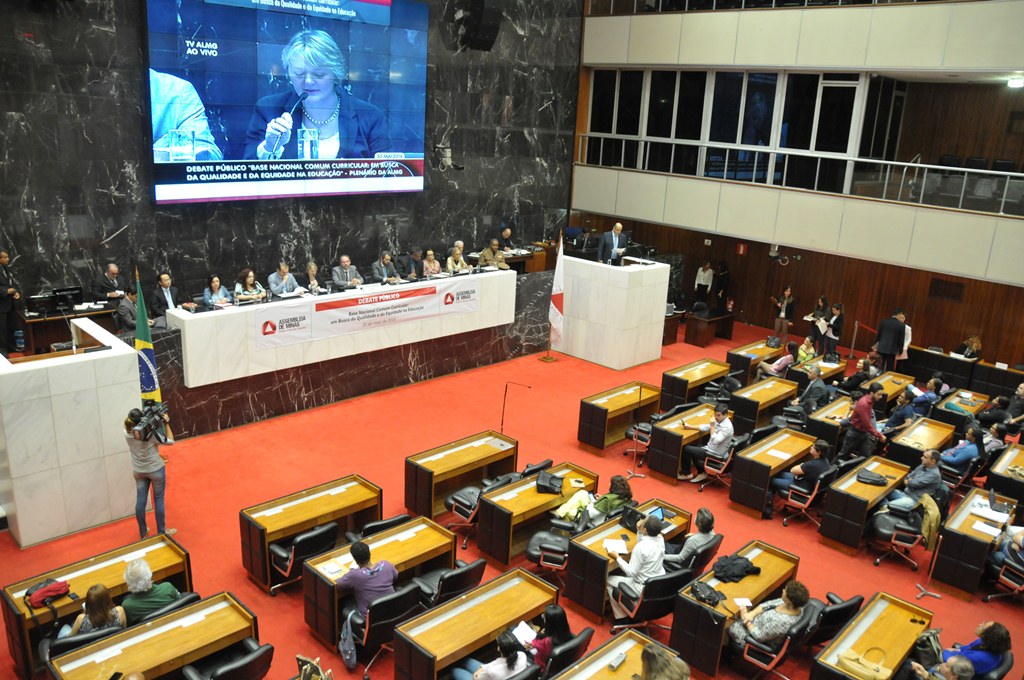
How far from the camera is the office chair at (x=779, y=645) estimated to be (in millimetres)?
6727

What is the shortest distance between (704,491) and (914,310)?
9.20m

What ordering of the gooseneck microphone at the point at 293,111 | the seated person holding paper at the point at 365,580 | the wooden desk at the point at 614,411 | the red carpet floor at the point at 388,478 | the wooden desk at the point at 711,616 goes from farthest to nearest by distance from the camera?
the gooseneck microphone at the point at 293,111
the wooden desk at the point at 614,411
the red carpet floor at the point at 388,478
the wooden desk at the point at 711,616
the seated person holding paper at the point at 365,580

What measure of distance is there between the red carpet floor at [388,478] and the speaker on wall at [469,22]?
293 inches

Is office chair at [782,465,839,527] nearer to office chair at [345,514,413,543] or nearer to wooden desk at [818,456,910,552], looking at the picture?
wooden desk at [818,456,910,552]

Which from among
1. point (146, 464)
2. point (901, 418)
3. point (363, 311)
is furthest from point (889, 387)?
point (146, 464)

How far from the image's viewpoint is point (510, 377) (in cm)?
1491

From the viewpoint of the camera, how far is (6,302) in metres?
12.4

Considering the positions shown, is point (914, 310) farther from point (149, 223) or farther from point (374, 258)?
point (149, 223)

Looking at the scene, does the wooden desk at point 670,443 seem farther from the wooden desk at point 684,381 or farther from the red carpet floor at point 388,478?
the wooden desk at point 684,381

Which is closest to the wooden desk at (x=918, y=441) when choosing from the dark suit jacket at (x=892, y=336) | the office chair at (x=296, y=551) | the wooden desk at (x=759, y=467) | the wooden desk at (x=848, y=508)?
the wooden desk at (x=848, y=508)

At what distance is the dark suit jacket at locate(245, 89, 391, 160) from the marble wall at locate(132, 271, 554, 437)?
4.20 m

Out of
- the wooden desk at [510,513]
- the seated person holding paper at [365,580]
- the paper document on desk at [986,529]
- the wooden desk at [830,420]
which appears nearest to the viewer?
the seated person holding paper at [365,580]

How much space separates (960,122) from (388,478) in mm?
15162

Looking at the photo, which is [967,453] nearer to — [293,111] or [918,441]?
[918,441]
